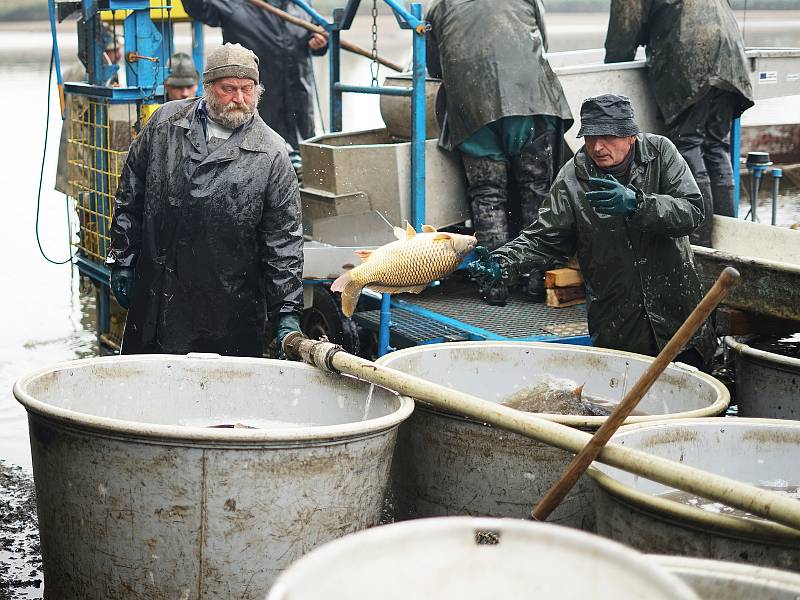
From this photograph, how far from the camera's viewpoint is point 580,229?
4.77 metres

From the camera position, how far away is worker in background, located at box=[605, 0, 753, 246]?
22.2ft

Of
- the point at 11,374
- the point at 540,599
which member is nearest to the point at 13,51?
the point at 11,374

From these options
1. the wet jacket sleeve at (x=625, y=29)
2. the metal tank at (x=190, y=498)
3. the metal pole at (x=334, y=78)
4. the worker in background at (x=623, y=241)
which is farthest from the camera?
the metal pole at (x=334, y=78)

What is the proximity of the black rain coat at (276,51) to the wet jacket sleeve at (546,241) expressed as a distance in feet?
13.5

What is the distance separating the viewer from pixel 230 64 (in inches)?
192

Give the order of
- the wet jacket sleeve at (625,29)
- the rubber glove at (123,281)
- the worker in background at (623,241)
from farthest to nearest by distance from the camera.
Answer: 1. the wet jacket sleeve at (625,29)
2. the rubber glove at (123,281)
3. the worker in background at (623,241)

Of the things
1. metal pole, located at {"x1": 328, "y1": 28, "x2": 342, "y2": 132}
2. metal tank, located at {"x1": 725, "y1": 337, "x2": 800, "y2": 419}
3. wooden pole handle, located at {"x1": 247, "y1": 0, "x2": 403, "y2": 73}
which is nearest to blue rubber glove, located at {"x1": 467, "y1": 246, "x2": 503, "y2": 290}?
metal tank, located at {"x1": 725, "y1": 337, "x2": 800, "y2": 419}

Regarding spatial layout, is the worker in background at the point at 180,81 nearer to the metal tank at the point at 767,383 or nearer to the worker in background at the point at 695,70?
the worker in background at the point at 695,70

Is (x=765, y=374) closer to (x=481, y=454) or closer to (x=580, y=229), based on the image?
(x=580, y=229)

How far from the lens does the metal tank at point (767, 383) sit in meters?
4.28

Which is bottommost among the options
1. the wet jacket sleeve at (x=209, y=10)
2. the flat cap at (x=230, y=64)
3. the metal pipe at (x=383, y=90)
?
the metal pipe at (x=383, y=90)

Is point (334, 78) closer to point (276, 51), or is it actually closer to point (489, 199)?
point (276, 51)

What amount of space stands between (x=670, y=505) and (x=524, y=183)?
147 inches

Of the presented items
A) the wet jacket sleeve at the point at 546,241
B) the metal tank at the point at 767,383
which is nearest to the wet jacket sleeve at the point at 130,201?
the wet jacket sleeve at the point at 546,241
